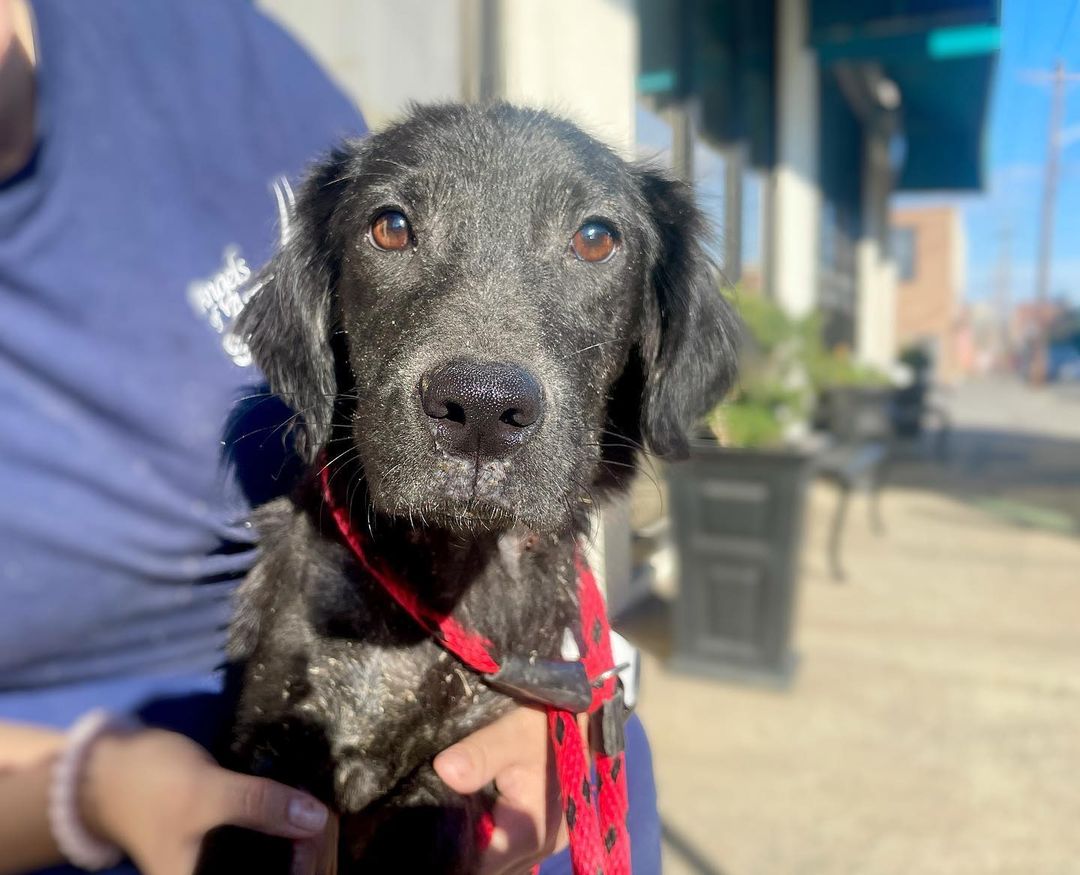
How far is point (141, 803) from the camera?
1146mm

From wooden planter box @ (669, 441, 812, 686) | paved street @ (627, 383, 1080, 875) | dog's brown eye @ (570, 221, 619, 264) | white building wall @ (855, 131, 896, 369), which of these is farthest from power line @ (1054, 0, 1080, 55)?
white building wall @ (855, 131, 896, 369)

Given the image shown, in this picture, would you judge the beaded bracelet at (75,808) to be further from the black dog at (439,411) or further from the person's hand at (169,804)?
the black dog at (439,411)

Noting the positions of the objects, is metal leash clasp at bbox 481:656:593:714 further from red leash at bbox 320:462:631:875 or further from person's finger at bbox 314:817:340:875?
person's finger at bbox 314:817:340:875

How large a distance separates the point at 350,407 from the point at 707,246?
95 centimetres

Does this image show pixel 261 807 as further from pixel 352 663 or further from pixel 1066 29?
pixel 1066 29

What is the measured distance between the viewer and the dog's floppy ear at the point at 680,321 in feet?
5.87

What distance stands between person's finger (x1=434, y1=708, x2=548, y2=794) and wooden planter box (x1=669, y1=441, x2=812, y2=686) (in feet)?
9.61

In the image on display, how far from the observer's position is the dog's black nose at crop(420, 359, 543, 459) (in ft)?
3.78

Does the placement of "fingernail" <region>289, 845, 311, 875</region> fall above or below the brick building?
above

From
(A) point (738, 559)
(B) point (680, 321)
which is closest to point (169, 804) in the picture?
(B) point (680, 321)

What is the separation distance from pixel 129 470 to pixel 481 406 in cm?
66

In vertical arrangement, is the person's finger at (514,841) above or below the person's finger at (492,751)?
Result: below

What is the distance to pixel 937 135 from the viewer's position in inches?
531

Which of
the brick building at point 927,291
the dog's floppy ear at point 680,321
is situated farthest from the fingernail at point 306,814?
the brick building at point 927,291
